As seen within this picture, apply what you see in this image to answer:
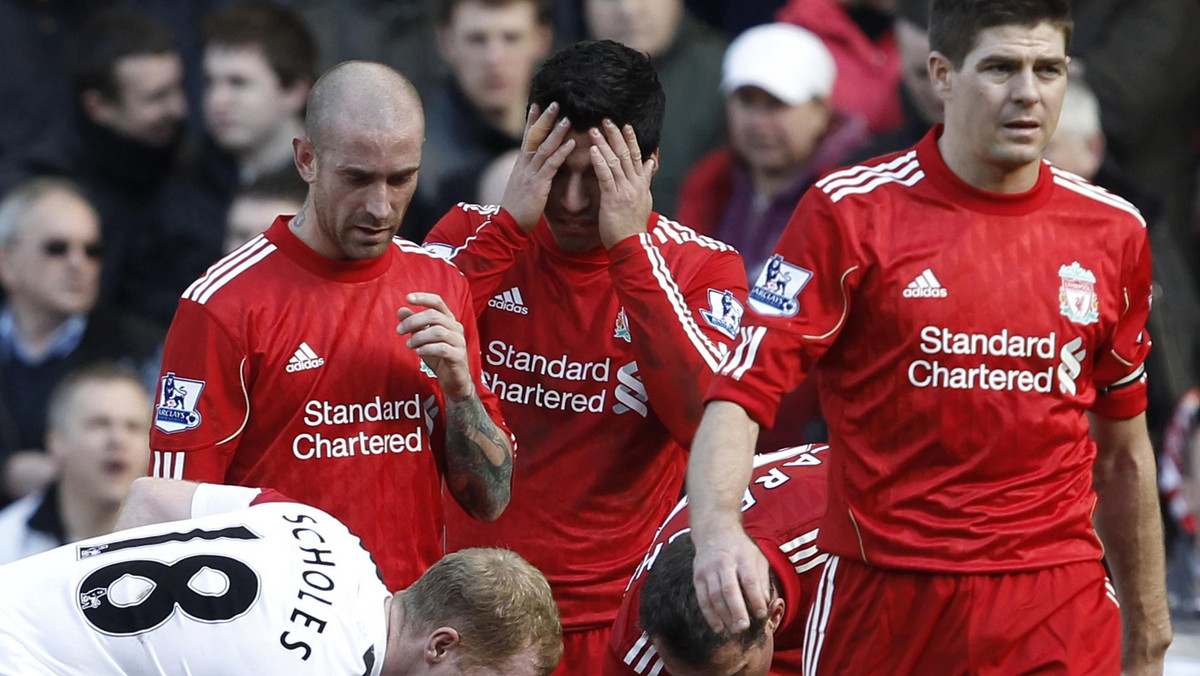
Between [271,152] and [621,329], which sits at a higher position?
[271,152]

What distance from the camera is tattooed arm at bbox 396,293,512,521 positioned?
413 centimetres

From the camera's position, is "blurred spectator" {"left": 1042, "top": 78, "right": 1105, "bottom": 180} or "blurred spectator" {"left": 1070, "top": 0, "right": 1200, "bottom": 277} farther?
"blurred spectator" {"left": 1070, "top": 0, "right": 1200, "bottom": 277}

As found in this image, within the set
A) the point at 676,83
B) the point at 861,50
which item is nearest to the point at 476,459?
the point at 676,83

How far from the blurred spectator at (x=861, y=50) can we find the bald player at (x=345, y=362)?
11.0 ft

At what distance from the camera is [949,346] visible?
3988 millimetres

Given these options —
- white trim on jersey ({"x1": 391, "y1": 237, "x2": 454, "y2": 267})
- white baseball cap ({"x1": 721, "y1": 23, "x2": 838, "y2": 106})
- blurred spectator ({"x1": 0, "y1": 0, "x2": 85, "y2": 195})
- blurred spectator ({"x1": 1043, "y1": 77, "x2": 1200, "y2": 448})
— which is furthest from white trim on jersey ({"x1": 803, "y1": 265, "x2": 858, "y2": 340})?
blurred spectator ({"x1": 0, "y1": 0, "x2": 85, "y2": 195})

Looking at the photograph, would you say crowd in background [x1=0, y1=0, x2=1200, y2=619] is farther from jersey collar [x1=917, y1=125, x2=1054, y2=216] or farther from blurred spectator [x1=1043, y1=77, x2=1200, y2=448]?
jersey collar [x1=917, y1=125, x2=1054, y2=216]

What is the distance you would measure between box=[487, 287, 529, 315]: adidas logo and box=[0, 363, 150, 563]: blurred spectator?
9.33 feet

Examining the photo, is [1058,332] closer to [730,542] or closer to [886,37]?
[730,542]

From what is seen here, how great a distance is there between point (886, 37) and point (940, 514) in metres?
4.08

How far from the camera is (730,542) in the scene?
368 centimetres

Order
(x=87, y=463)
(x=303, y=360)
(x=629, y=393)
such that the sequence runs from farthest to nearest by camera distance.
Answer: (x=87, y=463) < (x=629, y=393) < (x=303, y=360)

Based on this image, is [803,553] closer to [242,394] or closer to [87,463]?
[242,394]

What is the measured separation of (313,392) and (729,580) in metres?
1.19
